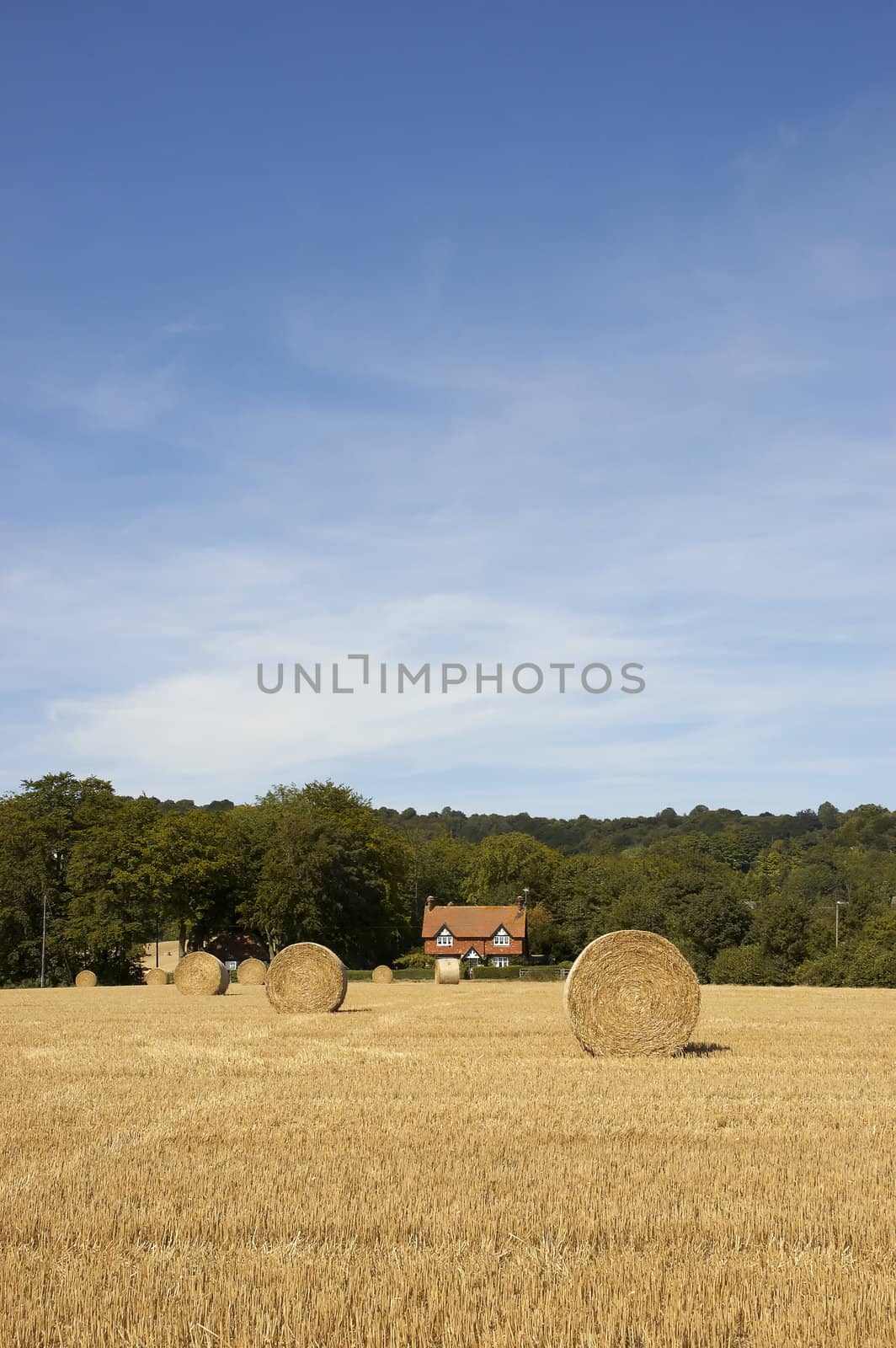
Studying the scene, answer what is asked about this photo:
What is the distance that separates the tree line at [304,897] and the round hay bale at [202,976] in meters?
20.3

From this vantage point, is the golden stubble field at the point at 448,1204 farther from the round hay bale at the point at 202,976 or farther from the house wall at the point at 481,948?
the house wall at the point at 481,948

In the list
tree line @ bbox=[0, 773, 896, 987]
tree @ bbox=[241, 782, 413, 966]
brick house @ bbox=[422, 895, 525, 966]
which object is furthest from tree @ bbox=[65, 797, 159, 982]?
brick house @ bbox=[422, 895, 525, 966]

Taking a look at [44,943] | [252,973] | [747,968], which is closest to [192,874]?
[44,943]

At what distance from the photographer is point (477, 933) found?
81.2m

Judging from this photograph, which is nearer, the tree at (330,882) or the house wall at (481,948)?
the tree at (330,882)

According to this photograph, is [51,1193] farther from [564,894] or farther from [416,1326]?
[564,894]

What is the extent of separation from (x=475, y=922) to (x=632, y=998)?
219 feet

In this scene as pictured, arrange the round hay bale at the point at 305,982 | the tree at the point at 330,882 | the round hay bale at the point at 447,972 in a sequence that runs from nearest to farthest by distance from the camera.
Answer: the round hay bale at the point at 305,982, the round hay bale at the point at 447,972, the tree at the point at 330,882

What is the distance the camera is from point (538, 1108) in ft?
36.1

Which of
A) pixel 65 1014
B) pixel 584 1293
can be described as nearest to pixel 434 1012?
pixel 65 1014

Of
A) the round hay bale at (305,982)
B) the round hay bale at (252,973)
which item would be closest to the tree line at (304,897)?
the round hay bale at (252,973)

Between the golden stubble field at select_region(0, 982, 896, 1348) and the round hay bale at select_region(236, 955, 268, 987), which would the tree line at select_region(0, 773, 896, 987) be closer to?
the round hay bale at select_region(236, 955, 268, 987)

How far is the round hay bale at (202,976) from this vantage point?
3784 cm

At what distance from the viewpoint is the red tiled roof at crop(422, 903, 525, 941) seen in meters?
81.0
